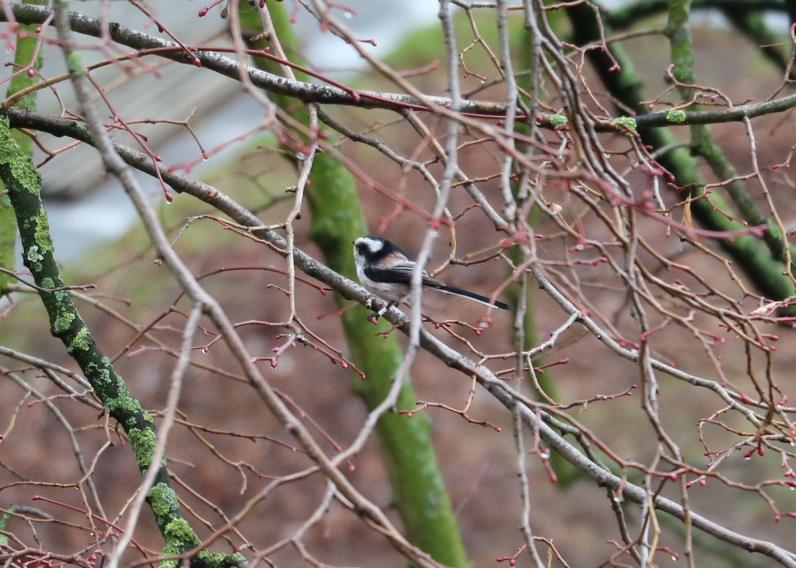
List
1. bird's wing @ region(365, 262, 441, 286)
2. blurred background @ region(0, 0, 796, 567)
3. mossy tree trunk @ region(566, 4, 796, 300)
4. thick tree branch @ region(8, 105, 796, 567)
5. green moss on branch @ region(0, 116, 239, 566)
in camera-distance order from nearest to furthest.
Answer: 1. thick tree branch @ region(8, 105, 796, 567)
2. green moss on branch @ region(0, 116, 239, 566)
3. bird's wing @ region(365, 262, 441, 286)
4. mossy tree trunk @ region(566, 4, 796, 300)
5. blurred background @ region(0, 0, 796, 567)

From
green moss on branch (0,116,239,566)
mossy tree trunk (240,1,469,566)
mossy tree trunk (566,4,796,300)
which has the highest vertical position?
mossy tree trunk (566,4,796,300)

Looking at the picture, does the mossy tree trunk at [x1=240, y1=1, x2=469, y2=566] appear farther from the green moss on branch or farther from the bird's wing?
the green moss on branch

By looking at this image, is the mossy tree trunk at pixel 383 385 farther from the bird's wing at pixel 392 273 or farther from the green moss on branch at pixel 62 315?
the green moss on branch at pixel 62 315

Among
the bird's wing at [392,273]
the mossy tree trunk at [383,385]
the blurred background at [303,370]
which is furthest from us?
the blurred background at [303,370]

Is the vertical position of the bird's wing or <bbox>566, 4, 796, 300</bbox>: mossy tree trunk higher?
<bbox>566, 4, 796, 300</bbox>: mossy tree trunk

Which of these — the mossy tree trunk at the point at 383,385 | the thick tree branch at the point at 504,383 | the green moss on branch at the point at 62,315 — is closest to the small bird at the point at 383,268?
the mossy tree trunk at the point at 383,385

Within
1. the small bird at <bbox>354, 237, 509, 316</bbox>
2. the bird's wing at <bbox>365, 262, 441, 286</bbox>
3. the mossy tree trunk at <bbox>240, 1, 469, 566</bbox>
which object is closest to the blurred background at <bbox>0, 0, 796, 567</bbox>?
the mossy tree trunk at <bbox>240, 1, 469, 566</bbox>

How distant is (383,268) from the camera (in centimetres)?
503

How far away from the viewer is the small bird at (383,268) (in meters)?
4.93

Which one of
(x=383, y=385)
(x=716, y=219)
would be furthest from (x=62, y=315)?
(x=716, y=219)

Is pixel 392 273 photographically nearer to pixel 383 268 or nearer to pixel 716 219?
pixel 383 268

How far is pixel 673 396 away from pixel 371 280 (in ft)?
18.0

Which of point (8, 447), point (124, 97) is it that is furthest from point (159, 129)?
point (8, 447)

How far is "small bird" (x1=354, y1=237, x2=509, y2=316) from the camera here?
4.93 m
